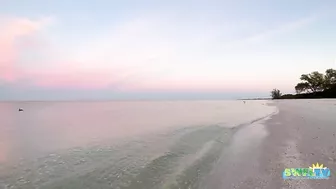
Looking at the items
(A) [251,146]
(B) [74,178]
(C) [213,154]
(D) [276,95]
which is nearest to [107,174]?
(B) [74,178]

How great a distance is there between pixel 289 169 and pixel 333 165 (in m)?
1.22

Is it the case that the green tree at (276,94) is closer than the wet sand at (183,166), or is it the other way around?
the wet sand at (183,166)

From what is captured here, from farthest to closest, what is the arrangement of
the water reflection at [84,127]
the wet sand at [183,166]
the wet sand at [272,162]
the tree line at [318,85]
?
the tree line at [318,85]
the water reflection at [84,127]
the wet sand at [183,166]
the wet sand at [272,162]

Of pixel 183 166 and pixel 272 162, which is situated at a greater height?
pixel 272 162

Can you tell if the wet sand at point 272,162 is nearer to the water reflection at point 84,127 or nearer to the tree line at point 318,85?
the water reflection at point 84,127

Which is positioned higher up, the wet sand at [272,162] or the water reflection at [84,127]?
the wet sand at [272,162]

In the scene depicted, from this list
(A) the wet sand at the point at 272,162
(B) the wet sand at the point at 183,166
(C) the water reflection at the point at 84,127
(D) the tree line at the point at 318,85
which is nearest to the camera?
(A) the wet sand at the point at 272,162

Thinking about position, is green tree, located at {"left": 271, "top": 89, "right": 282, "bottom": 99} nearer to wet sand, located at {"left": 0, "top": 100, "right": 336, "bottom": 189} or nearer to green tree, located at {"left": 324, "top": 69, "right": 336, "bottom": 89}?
green tree, located at {"left": 324, "top": 69, "right": 336, "bottom": 89}

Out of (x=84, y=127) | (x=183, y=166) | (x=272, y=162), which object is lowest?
(x=84, y=127)

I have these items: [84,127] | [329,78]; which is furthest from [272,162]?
[329,78]

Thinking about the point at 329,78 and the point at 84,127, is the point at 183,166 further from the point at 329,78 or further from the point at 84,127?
the point at 329,78

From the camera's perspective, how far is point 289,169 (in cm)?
704

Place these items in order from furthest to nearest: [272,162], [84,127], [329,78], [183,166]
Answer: [329,78] < [84,127] < [183,166] < [272,162]

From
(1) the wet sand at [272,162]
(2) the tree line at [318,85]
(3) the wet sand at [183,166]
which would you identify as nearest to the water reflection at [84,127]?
(3) the wet sand at [183,166]
